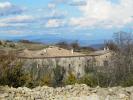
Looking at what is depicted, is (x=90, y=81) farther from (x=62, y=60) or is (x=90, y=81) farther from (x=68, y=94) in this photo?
(x=62, y=60)

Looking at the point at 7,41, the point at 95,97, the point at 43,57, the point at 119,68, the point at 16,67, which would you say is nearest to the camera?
the point at 95,97

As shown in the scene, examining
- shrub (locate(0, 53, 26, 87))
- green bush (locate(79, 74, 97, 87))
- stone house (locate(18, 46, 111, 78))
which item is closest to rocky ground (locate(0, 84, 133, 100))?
shrub (locate(0, 53, 26, 87))

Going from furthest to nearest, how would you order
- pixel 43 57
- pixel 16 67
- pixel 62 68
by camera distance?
pixel 43 57, pixel 62 68, pixel 16 67

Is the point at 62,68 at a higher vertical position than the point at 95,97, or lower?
lower

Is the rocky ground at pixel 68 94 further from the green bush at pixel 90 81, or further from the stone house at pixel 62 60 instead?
the stone house at pixel 62 60

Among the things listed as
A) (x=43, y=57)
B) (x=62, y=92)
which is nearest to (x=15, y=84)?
(x=62, y=92)

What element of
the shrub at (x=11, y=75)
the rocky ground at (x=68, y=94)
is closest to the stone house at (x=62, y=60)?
the shrub at (x=11, y=75)

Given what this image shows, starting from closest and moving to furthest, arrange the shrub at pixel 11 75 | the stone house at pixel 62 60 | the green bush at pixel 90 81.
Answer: the shrub at pixel 11 75 < the green bush at pixel 90 81 < the stone house at pixel 62 60

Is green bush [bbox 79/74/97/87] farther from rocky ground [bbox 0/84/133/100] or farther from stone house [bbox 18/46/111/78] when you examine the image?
stone house [bbox 18/46/111/78]

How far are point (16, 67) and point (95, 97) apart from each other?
6437mm

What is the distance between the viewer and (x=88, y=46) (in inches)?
3693

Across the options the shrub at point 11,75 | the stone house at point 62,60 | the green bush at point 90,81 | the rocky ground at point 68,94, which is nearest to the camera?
the rocky ground at point 68,94

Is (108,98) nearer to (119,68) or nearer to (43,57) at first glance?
(119,68)

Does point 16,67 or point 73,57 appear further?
point 73,57
